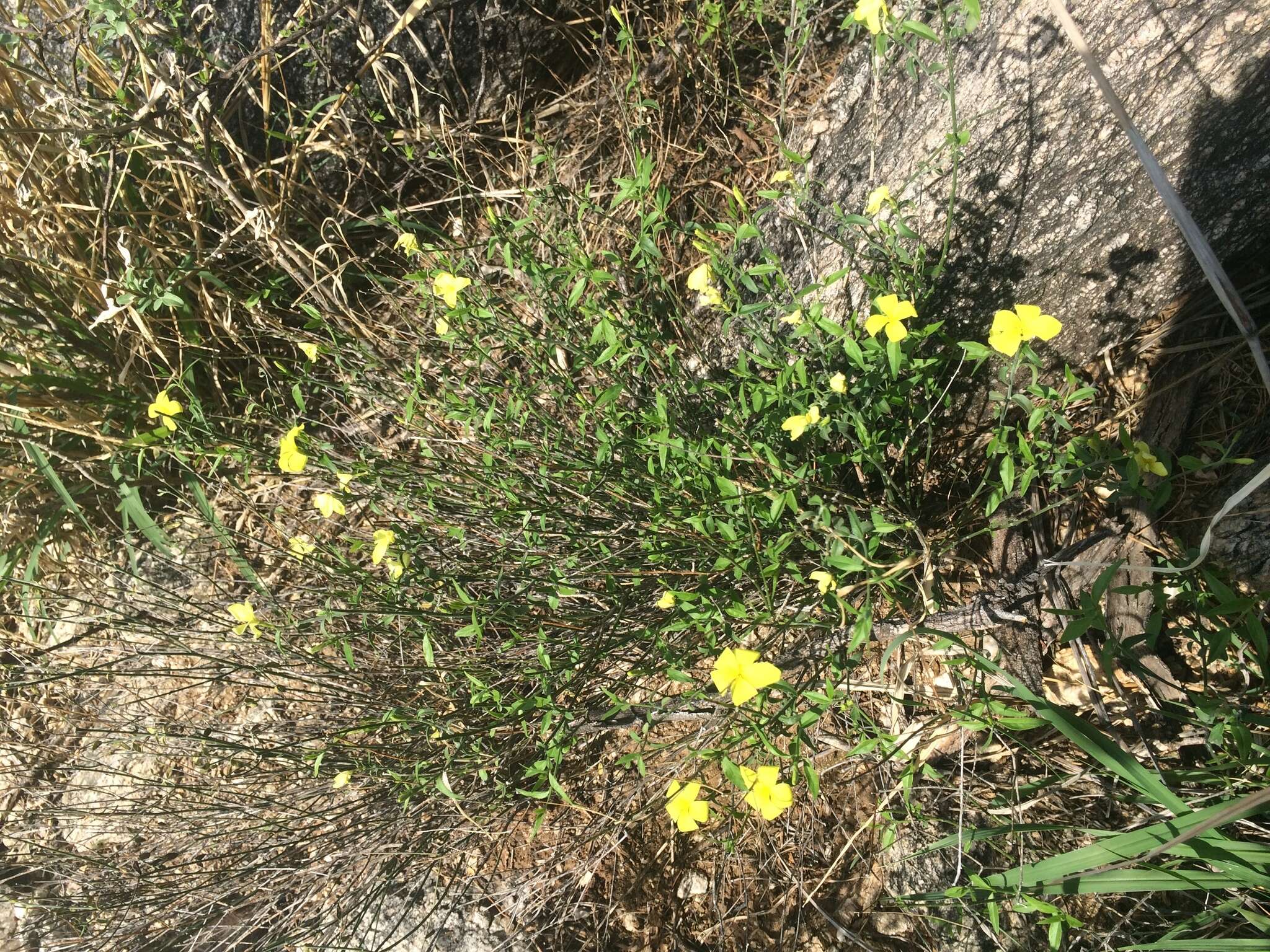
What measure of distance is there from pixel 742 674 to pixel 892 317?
0.73m

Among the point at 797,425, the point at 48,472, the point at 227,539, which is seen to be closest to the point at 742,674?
the point at 797,425

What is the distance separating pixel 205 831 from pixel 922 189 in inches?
111

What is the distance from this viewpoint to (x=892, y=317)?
1.55 m

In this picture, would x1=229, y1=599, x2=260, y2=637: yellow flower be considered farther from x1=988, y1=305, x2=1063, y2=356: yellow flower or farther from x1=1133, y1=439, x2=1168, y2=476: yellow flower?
x1=1133, y1=439, x2=1168, y2=476: yellow flower

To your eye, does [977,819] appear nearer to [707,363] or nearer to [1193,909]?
[1193,909]

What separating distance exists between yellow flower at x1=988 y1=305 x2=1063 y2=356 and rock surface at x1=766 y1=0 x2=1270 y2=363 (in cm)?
47

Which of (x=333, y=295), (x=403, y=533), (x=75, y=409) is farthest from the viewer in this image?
(x=75, y=409)

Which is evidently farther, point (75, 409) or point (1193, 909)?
point (75, 409)

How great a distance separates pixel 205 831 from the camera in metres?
2.52

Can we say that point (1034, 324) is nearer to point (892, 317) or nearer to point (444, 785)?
point (892, 317)

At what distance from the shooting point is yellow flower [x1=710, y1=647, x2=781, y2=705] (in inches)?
57.7

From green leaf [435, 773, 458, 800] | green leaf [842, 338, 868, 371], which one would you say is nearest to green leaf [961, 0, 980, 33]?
green leaf [842, 338, 868, 371]

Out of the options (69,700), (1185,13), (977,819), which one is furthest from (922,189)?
(69,700)

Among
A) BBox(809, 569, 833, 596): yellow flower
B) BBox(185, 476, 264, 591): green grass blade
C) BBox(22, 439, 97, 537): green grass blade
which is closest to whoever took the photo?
BBox(809, 569, 833, 596): yellow flower
